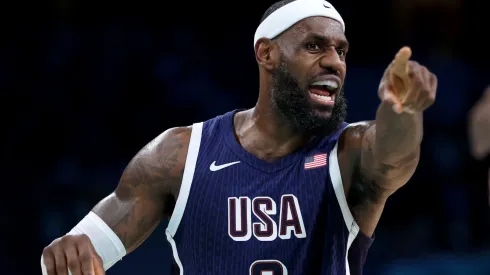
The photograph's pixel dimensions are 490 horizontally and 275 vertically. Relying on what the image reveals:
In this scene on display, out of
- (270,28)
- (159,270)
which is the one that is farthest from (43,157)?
(270,28)

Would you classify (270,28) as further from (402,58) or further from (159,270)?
(159,270)

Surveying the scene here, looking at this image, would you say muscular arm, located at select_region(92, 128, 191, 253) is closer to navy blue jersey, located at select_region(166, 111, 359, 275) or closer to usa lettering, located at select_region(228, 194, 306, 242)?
navy blue jersey, located at select_region(166, 111, 359, 275)

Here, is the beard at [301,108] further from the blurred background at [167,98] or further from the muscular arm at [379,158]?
the blurred background at [167,98]

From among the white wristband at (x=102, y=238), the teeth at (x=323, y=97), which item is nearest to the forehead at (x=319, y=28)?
the teeth at (x=323, y=97)

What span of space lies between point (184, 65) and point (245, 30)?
71 centimetres

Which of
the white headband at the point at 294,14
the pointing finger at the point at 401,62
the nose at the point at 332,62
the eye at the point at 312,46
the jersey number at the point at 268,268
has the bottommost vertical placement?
the jersey number at the point at 268,268

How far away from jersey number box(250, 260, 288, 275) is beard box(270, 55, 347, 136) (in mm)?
571

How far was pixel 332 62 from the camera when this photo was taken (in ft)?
10.9

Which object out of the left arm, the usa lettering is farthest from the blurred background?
the left arm

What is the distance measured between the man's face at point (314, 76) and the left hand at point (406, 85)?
2.31 ft

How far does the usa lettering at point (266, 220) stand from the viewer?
10.7 ft

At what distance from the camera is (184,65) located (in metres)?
6.90

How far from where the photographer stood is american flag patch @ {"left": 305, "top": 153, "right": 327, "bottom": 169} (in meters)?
3.34

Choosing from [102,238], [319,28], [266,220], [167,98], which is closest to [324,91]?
[319,28]
